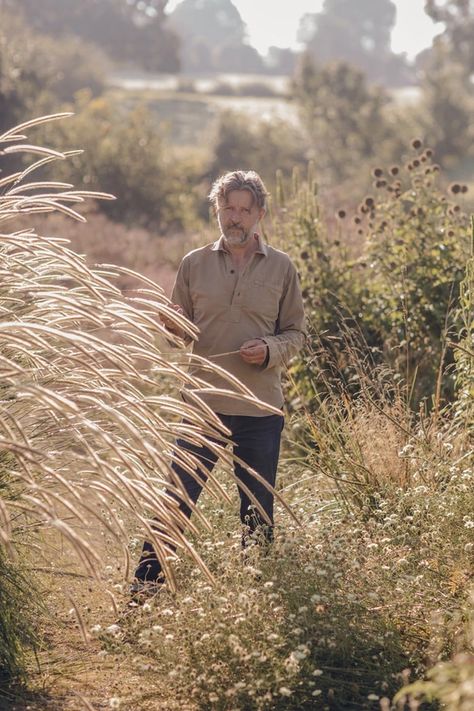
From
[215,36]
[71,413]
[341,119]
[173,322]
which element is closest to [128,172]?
[341,119]

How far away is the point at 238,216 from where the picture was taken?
446 centimetres

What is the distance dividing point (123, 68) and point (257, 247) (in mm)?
69860

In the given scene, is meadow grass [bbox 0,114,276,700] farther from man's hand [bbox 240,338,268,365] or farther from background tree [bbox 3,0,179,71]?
background tree [bbox 3,0,179,71]

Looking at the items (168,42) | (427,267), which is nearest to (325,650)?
(427,267)

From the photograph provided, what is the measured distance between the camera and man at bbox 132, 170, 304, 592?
4.45 m

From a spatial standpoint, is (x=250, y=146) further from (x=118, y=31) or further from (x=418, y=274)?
(x=118, y=31)

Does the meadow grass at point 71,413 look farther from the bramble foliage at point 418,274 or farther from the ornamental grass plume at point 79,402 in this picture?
the bramble foliage at point 418,274

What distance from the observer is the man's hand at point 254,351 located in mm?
4344

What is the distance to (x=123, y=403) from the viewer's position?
3.73 metres

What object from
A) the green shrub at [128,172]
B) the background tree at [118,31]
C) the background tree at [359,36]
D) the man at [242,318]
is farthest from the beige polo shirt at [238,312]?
the background tree at [359,36]

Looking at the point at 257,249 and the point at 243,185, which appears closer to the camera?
the point at 243,185

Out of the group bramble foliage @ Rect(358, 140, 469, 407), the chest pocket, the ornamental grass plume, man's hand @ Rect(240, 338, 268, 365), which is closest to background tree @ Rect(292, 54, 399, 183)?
bramble foliage @ Rect(358, 140, 469, 407)

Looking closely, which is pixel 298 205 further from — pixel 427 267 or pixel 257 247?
pixel 257 247

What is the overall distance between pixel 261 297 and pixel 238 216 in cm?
35
